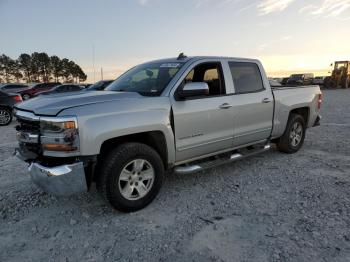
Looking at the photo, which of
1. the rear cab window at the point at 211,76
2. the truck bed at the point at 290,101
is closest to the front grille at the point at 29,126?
the rear cab window at the point at 211,76

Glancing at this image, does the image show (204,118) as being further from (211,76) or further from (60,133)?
(60,133)

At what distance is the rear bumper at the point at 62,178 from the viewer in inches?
120

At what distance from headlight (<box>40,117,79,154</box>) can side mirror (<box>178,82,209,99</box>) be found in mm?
1388

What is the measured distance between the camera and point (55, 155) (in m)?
3.13

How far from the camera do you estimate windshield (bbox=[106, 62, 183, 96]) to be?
4.01 m

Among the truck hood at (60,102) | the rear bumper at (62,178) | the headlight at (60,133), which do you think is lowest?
the rear bumper at (62,178)

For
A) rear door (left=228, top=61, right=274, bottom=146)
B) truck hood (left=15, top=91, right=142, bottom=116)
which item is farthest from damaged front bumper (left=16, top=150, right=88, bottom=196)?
rear door (left=228, top=61, right=274, bottom=146)

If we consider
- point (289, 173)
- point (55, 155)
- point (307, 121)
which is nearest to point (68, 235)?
point (55, 155)

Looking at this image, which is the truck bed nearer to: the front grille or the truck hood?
the truck hood

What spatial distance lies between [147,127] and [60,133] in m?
0.96

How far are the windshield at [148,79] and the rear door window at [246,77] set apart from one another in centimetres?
102

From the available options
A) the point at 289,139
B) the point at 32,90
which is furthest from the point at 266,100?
the point at 32,90

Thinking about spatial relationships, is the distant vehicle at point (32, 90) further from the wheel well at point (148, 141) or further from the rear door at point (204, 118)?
the wheel well at point (148, 141)

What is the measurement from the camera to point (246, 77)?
496cm
